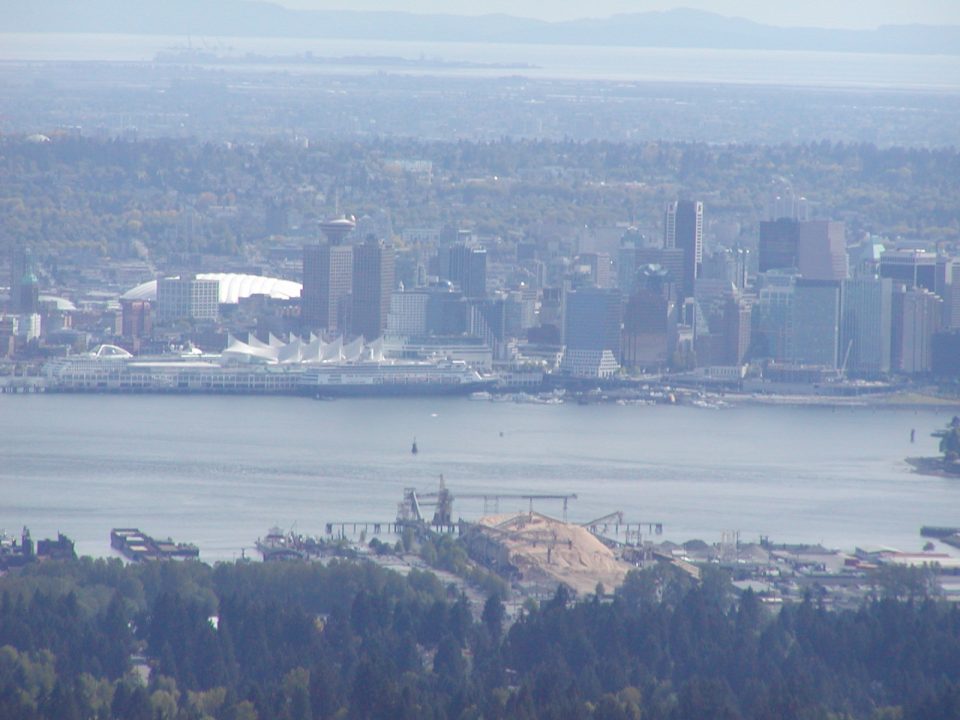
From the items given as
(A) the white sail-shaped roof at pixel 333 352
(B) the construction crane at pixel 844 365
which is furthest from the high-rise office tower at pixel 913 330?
(A) the white sail-shaped roof at pixel 333 352

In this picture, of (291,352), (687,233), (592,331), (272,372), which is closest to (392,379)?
(272,372)

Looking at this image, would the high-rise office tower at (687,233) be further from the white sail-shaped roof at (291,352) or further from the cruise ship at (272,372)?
the white sail-shaped roof at (291,352)

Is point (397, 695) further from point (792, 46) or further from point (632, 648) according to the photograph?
point (792, 46)

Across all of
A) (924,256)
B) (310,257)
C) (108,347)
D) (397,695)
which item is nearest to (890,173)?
(924,256)

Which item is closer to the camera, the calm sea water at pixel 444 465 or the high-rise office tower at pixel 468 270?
the calm sea water at pixel 444 465

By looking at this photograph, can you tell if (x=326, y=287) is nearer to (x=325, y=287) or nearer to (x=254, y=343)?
(x=325, y=287)
